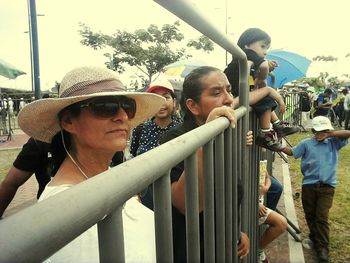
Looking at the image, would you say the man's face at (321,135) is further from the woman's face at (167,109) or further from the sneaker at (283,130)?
the woman's face at (167,109)

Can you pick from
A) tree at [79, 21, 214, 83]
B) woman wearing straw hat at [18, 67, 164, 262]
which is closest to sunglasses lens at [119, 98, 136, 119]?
woman wearing straw hat at [18, 67, 164, 262]

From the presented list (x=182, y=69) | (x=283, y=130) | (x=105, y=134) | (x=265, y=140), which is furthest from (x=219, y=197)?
(x=182, y=69)

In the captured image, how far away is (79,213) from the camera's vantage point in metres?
0.44

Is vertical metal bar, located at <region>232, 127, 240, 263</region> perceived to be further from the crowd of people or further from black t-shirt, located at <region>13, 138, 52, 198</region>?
black t-shirt, located at <region>13, 138, 52, 198</region>

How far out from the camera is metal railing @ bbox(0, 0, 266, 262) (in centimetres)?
38

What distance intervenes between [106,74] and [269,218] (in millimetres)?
2691

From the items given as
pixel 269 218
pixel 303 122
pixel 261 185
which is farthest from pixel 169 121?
pixel 303 122

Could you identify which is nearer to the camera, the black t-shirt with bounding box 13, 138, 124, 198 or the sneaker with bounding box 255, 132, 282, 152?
the black t-shirt with bounding box 13, 138, 124, 198

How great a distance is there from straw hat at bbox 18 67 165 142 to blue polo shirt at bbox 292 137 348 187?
3677mm

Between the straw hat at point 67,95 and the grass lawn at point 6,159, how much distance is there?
7402mm

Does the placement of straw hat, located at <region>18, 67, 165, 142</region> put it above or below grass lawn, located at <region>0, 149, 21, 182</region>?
above

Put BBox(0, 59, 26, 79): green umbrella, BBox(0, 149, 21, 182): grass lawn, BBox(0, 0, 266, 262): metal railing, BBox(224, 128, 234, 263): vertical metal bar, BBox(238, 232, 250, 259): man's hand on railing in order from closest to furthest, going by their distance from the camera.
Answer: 1. BBox(0, 0, 266, 262): metal railing
2. BBox(224, 128, 234, 263): vertical metal bar
3. BBox(238, 232, 250, 259): man's hand on railing
4. BBox(0, 149, 21, 182): grass lawn
5. BBox(0, 59, 26, 79): green umbrella

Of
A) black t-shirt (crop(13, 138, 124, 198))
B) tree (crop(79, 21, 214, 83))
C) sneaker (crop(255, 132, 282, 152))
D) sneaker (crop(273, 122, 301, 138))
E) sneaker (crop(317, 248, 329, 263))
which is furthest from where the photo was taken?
tree (crop(79, 21, 214, 83))

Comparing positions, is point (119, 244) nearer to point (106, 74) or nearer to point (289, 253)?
point (106, 74)
